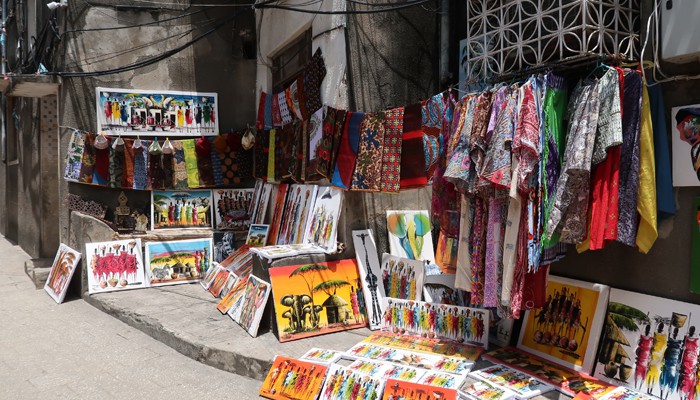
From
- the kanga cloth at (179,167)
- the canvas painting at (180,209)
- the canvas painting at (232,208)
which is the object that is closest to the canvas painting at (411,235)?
the canvas painting at (232,208)

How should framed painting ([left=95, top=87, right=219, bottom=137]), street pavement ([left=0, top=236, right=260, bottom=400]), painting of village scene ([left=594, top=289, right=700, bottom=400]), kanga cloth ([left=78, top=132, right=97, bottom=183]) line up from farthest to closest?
framed painting ([left=95, top=87, right=219, bottom=137]) → kanga cloth ([left=78, top=132, right=97, bottom=183]) → street pavement ([left=0, top=236, right=260, bottom=400]) → painting of village scene ([left=594, top=289, right=700, bottom=400])

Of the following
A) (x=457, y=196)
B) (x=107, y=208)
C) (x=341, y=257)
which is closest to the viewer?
(x=457, y=196)

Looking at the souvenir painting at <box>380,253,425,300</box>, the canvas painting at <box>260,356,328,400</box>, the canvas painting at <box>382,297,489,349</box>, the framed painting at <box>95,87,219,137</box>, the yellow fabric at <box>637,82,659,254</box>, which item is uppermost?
the framed painting at <box>95,87,219,137</box>

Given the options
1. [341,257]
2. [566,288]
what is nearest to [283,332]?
[341,257]

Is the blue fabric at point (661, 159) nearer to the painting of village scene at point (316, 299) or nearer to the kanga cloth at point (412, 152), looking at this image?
the kanga cloth at point (412, 152)

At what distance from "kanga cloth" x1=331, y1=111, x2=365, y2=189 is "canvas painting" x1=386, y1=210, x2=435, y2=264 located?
63cm

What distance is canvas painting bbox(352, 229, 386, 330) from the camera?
4812mm

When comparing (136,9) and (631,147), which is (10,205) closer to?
(136,9)

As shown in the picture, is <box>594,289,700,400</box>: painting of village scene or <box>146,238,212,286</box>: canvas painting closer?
<box>594,289,700,400</box>: painting of village scene

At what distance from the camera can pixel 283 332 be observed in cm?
446

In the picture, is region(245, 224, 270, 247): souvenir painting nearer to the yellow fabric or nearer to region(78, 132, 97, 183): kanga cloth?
region(78, 132, 97, 183): kanga cloth

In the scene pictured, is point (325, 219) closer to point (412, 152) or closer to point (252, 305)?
point (252, 305)

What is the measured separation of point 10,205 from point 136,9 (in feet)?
25.1

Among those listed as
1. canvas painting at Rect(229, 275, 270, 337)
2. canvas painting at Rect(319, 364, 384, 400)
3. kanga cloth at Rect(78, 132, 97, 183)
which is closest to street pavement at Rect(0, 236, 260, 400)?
canvas painting at Rect(229, 275, 270, 337)
